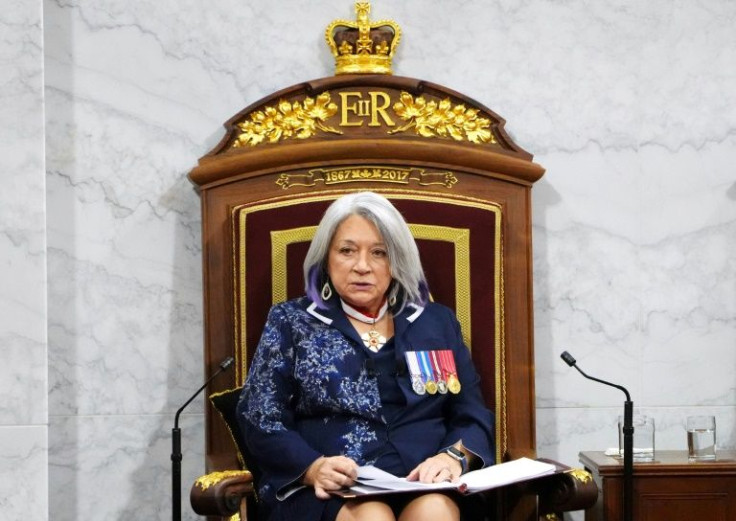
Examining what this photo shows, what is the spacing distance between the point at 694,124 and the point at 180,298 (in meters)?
1.87

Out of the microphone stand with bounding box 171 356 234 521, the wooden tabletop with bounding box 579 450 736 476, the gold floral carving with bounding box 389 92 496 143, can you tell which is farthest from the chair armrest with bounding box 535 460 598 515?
the gold floral carving with bounding box 389 92 496 143

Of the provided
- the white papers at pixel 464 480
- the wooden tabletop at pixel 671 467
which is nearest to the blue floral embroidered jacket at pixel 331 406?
the white papers at pixel 464 480

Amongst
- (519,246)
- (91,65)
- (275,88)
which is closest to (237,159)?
(275,88)

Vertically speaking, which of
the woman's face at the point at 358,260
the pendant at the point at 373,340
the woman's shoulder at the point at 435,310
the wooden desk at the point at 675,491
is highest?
the woman's face at the point at 358,260

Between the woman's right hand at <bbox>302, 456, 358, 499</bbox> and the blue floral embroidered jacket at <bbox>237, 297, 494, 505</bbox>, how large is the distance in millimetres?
47

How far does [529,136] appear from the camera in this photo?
4.34 meters

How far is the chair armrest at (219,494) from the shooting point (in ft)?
11.2

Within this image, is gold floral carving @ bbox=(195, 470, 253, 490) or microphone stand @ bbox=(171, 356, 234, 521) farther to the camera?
microphone stand @ bbox=(171, 356, 234, 521)

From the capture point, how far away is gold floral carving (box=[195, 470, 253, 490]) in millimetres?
3434

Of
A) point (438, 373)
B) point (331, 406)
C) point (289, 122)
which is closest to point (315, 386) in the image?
point (331, 406)

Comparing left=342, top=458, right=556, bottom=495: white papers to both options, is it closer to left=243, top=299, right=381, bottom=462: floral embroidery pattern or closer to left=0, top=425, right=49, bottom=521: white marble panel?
left=243, top=299, right=381, bottom=462: floral embroidery pattern

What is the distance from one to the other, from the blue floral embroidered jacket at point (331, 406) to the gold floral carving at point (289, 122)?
26.8 inches

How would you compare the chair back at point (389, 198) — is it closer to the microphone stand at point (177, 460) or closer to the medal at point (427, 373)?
the microphone stand at point (177, 460)

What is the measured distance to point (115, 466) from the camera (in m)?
4.26
